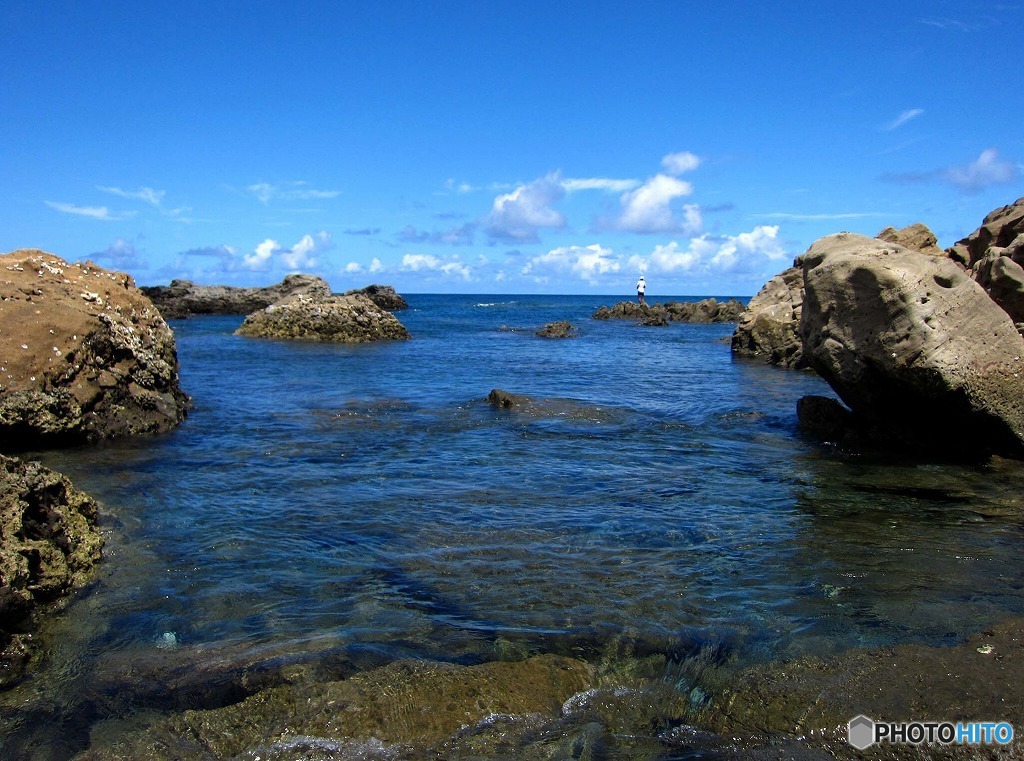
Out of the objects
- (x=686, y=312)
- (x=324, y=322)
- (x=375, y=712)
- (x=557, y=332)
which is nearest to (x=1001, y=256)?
(x=375, y=712)

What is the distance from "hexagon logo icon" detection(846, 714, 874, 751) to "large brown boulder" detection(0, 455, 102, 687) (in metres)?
5.59

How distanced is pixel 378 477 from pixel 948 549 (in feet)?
23.8

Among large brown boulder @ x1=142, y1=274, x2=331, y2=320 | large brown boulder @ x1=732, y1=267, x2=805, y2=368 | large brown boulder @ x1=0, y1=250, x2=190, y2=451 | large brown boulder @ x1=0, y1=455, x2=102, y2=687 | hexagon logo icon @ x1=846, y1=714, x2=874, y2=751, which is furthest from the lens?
large brown boulder @ x1=142, y1=274, x2=331, y2=320

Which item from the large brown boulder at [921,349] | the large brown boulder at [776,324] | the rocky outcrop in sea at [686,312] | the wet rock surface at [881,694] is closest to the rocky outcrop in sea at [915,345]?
the large brown boulder at [921,349]

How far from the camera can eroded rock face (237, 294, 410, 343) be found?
35719 millimetres

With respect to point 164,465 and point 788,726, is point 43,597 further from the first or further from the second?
point 788,726

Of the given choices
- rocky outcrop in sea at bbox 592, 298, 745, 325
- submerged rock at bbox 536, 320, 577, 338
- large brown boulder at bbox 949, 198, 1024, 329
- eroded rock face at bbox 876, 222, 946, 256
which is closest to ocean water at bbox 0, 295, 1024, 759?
large brown boulder at bbox 949, 198, 1024, 329

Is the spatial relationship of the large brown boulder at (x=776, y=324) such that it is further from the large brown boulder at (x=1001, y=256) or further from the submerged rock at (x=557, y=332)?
the submerged rock at (x=557, y=332)

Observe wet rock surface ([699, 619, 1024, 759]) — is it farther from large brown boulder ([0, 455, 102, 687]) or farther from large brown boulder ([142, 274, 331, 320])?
large brown boulder ([142, 274, 331, 320])

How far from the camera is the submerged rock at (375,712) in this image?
14.7 ft

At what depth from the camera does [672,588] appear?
6.80m

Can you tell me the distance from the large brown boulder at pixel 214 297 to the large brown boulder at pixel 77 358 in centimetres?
4561

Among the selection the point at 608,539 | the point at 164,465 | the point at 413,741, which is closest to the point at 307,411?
the point at 164,465

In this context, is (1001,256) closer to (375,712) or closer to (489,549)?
(489,549)
